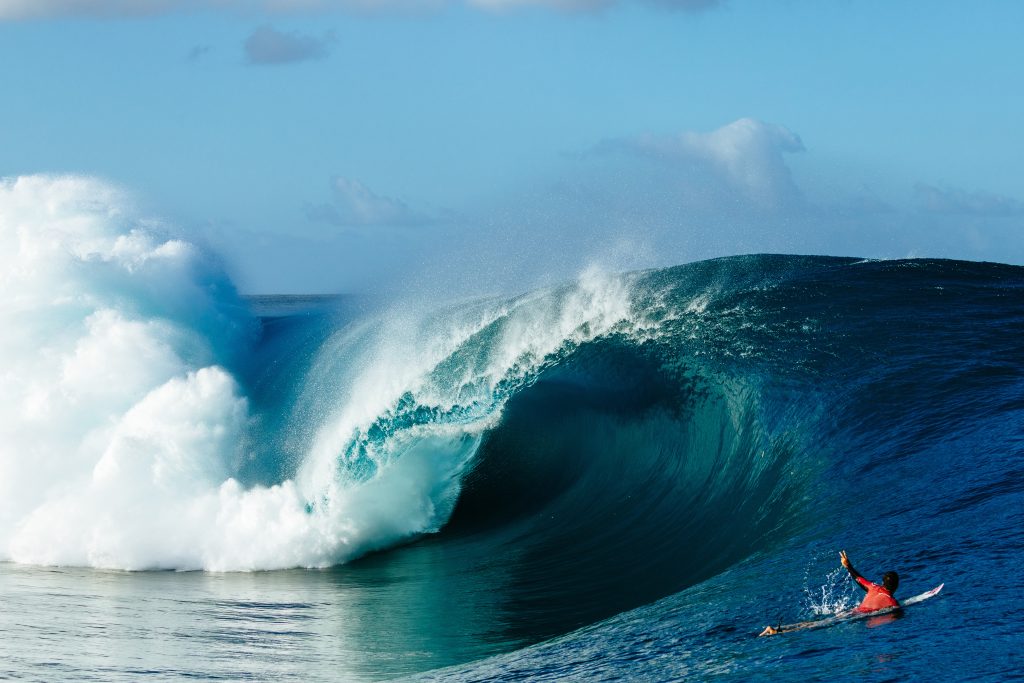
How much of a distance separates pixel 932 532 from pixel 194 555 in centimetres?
805

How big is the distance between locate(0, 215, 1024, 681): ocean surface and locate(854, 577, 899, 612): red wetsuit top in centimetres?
14

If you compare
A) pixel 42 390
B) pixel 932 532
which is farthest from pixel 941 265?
pixel 42 390

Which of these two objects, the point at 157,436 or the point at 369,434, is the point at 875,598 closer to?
the point at 369,434

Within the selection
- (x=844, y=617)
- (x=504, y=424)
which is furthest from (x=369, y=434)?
(x=844, y=617)

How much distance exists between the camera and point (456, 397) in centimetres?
1356

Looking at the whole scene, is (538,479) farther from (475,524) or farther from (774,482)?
(774,482)

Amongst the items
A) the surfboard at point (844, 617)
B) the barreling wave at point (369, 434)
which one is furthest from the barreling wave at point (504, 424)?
the surfboard at point (844, 617)

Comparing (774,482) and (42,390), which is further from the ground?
(42,390)

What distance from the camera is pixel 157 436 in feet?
45.4

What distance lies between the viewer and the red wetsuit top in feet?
20.7

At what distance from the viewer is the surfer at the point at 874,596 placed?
20.8 feet

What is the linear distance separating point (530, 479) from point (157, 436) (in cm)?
487

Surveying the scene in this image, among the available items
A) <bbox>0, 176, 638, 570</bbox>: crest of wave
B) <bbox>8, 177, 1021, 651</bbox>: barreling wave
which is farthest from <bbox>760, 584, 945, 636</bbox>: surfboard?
<bbox>0, 176, 638, 570</bbox>: crest of wave

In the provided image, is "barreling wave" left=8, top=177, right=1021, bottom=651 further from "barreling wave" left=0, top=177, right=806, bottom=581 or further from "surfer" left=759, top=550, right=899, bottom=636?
"surfer" left=759, top=550, right=899, bottom=636
